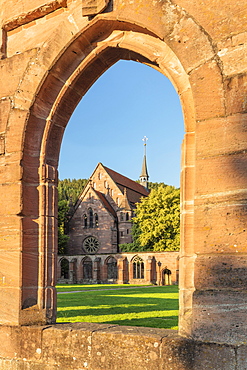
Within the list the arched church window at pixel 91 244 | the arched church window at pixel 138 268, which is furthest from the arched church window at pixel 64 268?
the arched church window at pixel 138 268

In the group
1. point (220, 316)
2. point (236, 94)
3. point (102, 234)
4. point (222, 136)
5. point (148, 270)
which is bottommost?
point (148, 270)

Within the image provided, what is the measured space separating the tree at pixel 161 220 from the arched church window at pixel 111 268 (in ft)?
12.7

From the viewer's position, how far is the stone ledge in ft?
9.34

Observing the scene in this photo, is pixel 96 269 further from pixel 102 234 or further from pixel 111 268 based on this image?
pixel 102 234

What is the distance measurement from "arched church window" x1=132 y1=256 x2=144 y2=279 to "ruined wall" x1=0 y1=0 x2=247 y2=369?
32775 mm

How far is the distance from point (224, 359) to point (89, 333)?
124cm

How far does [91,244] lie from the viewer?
160 feet

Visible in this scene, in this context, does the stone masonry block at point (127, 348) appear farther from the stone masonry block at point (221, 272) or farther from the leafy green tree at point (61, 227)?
the leafy green tree at point (61, 227)

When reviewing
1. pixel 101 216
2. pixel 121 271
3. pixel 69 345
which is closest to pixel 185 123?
pixel 69 345

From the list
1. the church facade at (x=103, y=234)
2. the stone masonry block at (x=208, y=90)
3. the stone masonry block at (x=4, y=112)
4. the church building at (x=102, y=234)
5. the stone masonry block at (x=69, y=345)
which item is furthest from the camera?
the church building at (x=102, y=234)

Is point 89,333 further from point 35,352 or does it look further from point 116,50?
point 116,50

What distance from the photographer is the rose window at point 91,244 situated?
48.6 m

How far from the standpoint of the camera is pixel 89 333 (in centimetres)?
349

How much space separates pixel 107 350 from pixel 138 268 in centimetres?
3400
